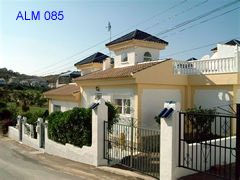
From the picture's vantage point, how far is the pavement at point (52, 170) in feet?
24.6

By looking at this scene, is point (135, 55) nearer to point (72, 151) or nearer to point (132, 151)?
point (72, 151)

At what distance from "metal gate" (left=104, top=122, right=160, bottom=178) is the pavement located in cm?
35

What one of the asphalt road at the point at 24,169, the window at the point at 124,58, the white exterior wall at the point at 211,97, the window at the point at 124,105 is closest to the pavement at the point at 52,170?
the asphalt road at the point at 24,169

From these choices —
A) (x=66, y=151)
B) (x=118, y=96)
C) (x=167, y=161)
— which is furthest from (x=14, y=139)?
(x=167, y=161)

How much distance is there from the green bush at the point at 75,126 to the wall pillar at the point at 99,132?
98 centimetres

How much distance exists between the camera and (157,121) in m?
11.3

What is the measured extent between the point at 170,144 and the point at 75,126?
17.2 ft

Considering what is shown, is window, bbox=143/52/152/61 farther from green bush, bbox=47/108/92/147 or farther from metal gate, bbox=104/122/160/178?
metal gate, bbox=104/122/160/178

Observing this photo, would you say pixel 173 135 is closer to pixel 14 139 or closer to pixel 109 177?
pixel 109 177

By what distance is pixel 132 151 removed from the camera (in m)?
7.50

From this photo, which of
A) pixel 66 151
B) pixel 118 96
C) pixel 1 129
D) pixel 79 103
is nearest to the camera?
pixel 66 151

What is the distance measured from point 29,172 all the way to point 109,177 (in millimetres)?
3323

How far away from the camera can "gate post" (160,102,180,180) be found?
19.9ft

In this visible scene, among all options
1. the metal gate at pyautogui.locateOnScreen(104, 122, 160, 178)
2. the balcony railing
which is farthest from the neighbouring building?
the metal gate at pyautogui.locateOnScreen(104, 122, 160, 178)
